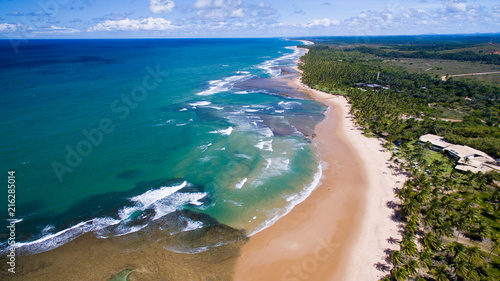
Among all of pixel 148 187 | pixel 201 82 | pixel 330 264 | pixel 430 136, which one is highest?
pixel 201 82

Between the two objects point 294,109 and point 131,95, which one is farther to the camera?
point 131,95

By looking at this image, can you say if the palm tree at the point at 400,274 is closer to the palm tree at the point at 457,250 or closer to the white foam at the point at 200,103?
the palm tree at the point at 457,250

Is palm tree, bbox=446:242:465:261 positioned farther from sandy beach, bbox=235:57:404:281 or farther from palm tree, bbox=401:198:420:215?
palm tree, bbox=401:198:420:215

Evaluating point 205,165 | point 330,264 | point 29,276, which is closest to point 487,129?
point 330,264

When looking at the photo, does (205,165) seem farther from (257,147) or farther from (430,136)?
(430,136)

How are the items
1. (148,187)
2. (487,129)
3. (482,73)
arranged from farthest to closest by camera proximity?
(482,73) → (487,129) → (148,187)

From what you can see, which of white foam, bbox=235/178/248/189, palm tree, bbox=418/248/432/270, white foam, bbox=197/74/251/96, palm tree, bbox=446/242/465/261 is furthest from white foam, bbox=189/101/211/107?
palm tree, bbox=446/242/465/261
